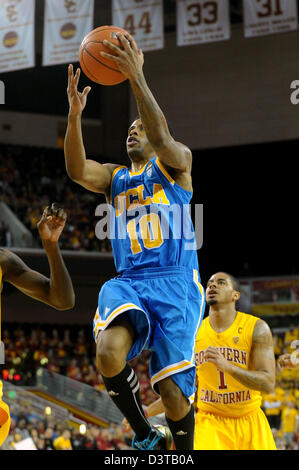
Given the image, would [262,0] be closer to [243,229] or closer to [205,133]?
[205,133]

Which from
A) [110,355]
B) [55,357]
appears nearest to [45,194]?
[55,357]

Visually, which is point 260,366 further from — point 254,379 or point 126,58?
point 126,58

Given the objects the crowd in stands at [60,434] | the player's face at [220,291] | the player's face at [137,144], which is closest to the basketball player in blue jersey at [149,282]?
the player's face at [137,144]

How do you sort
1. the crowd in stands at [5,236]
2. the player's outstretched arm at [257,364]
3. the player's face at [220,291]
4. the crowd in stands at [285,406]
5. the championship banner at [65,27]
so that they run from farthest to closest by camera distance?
the crowd in stands at [5,236] < the championship banner at [65,27] < the crowd in stands at [285,406] < the player's face at [220,291] < the player's outstretched arm at [257,364]

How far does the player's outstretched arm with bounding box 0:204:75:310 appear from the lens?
382 centimetres

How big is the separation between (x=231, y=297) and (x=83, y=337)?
49.3ft

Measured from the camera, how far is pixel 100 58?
14.6 feet

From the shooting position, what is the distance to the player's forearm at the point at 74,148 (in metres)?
4.42

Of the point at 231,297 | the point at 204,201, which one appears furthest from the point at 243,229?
the point at 231,297

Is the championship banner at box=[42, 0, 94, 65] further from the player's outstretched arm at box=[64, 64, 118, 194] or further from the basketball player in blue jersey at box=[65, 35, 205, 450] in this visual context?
the basketball player in blue jersey at box=[65, 35, 205, 450]

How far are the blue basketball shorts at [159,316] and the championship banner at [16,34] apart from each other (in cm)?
1038

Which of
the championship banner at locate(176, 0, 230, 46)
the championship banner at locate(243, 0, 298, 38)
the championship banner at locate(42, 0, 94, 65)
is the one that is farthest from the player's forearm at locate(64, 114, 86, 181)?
the championship banner at locate(243, 0, 298, 38)

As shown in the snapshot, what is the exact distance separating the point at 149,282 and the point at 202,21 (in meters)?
11.0

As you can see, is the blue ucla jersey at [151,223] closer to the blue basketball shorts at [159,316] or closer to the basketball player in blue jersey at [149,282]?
the basketball player in blue jersey at [149,282]
